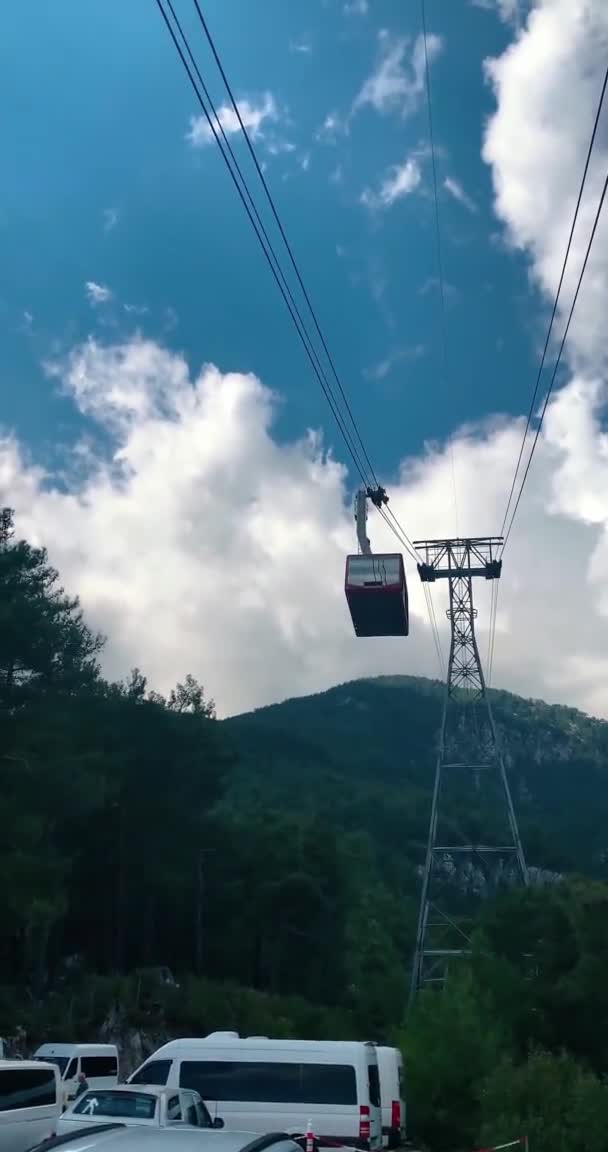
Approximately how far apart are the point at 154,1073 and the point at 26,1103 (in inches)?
187

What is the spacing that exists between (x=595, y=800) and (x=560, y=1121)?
7042 inches

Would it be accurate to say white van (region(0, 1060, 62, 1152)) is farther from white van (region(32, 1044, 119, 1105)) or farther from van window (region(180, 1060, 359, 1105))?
white van (region(32, 1044, 119, 1105))

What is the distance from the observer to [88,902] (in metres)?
63.2

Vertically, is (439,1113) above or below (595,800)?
below

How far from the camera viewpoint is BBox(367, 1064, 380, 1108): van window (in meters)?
21.5

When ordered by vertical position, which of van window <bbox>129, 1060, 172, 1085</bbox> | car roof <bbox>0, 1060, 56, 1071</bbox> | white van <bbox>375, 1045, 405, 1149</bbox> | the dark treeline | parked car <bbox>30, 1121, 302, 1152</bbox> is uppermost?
the dark treeline

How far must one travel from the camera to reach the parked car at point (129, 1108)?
1547cm

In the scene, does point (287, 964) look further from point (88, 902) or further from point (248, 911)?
point (88, 902)

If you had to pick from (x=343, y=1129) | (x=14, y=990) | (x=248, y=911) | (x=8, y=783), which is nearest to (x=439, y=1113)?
(x=343, y=1129)

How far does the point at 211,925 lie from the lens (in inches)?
2795

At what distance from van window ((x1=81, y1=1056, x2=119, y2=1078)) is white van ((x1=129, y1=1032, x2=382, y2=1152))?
11.3 m

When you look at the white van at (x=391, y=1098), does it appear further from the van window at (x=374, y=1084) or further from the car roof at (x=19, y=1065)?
the car roof at (x=19, y=1065)

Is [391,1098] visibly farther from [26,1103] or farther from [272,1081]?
[26,1103]

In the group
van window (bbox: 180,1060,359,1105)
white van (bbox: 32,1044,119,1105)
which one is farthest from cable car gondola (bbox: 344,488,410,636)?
white van (bbox: 32,1044,119,1105)
